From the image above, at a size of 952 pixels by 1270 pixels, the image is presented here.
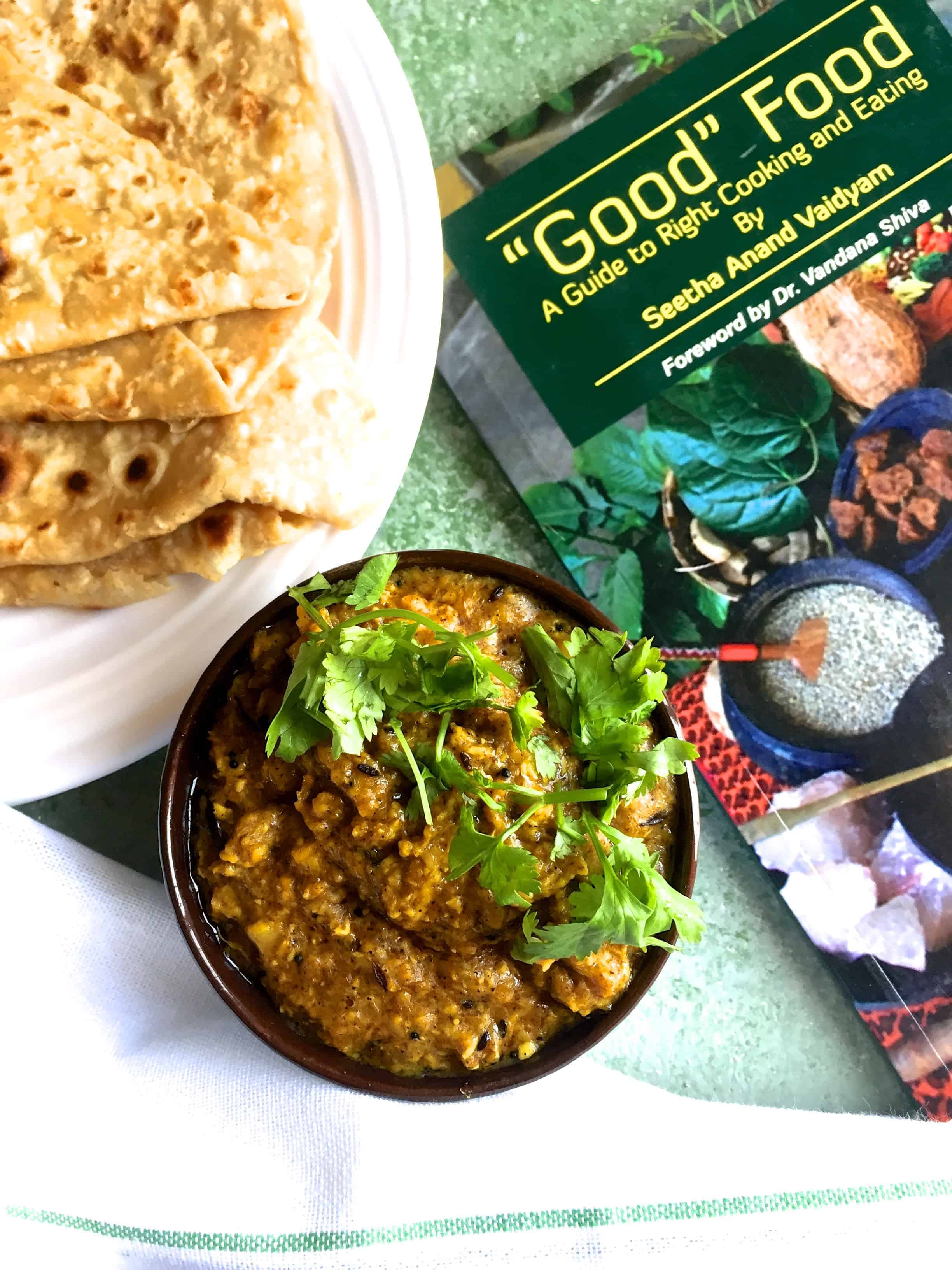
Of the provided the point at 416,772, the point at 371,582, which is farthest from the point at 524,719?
the point at 371,582

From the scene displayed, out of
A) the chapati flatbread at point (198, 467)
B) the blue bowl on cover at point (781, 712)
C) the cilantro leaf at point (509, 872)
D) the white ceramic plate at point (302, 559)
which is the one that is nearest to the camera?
the cilantro leaf at point (509, 872)

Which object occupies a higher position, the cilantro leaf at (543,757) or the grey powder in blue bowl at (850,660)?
the cilantro leaf at (543,757)

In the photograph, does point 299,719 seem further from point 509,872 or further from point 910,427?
point 910,427

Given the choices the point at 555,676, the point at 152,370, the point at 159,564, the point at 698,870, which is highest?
the point at 152,370

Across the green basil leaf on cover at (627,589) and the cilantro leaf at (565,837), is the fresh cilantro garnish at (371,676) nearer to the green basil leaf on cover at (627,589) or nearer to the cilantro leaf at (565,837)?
the cilantro leaf at (565,837)

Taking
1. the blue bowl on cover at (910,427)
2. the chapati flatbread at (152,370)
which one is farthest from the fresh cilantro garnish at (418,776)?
the blue bowl on cover at (910,427)

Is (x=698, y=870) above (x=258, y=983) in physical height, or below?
below
